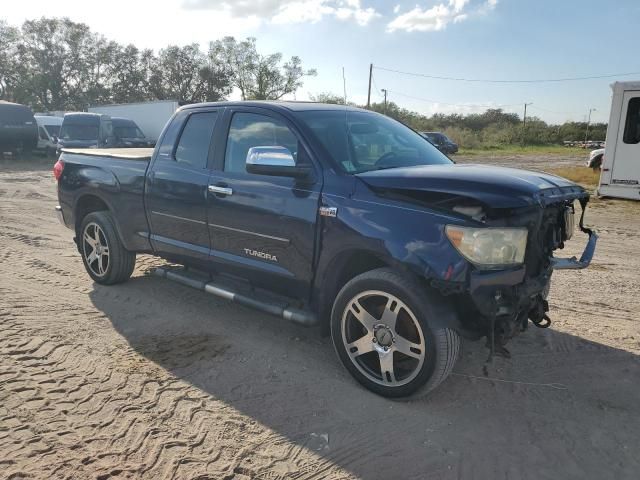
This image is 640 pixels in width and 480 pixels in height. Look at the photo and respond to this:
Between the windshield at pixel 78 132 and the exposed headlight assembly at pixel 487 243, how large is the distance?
2036 cm

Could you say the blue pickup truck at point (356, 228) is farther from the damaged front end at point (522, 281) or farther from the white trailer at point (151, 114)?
the white trailer at point (151, 114)

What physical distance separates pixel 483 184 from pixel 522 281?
0.65 metres

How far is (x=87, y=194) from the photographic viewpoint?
5504 millimetres

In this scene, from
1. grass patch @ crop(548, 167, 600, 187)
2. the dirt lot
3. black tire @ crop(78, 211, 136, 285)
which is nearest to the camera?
the dirt lot

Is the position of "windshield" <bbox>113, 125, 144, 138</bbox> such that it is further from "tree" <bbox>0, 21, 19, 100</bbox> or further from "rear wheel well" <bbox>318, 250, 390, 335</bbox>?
"tree" <bbox>0, 21, 19, 100</bbox>

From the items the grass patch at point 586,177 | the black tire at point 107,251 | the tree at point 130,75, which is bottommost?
the black tire at point 107,251

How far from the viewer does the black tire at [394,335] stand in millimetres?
3074

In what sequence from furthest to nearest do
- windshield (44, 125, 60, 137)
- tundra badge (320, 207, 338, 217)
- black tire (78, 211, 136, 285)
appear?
windshield (44, 125, 60, 137) < black tire (78, 211, 136, 285) < tundra badge (320, 207, 338, 217)

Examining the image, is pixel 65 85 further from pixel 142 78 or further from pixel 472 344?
Result: pixel 472 344

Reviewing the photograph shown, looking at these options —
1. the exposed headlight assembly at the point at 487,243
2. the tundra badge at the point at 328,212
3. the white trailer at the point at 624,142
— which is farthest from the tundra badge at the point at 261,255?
the white trailer at the point at 624,142

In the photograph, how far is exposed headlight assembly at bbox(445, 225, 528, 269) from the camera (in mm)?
2900

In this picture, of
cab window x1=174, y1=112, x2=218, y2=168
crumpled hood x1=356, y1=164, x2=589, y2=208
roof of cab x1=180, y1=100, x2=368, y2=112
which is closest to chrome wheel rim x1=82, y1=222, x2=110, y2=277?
cab window x1=174, y1=112, x2=218, y2=168

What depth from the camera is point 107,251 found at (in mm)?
5418

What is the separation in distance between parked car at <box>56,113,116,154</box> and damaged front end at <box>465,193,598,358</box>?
63.5 feet
